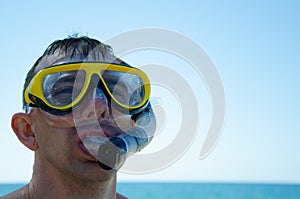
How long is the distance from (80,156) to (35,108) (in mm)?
465

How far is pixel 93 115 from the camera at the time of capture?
7.55 feet

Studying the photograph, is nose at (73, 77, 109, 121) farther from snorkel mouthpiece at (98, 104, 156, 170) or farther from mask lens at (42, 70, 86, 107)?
snorkel mouthpiece at (98, 104, 156, 170)

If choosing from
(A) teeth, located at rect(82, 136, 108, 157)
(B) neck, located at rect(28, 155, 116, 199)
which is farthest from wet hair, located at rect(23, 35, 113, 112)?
(A) teeth, located at rect(82, 136, 108, 157)

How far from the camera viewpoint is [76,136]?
7.53ft

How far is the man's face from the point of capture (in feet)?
7.41

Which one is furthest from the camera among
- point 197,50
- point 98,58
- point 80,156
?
point 98,58

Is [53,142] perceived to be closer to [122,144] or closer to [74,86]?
[74,86]

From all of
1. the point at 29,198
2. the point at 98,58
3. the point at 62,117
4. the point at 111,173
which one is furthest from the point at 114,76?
the point at 29,198

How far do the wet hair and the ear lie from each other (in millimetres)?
67

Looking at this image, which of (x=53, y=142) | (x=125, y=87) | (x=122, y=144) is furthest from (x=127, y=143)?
(x=125, y=87)

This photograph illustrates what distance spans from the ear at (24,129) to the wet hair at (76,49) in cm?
7

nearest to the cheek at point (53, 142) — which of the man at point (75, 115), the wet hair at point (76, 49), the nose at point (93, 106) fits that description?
the man at point (75, 115)

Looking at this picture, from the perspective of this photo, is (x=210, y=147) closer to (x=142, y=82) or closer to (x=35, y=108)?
(x=142, y=82)

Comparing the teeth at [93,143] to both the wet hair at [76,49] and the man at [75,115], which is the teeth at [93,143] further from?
the wet hair at [76,49]
